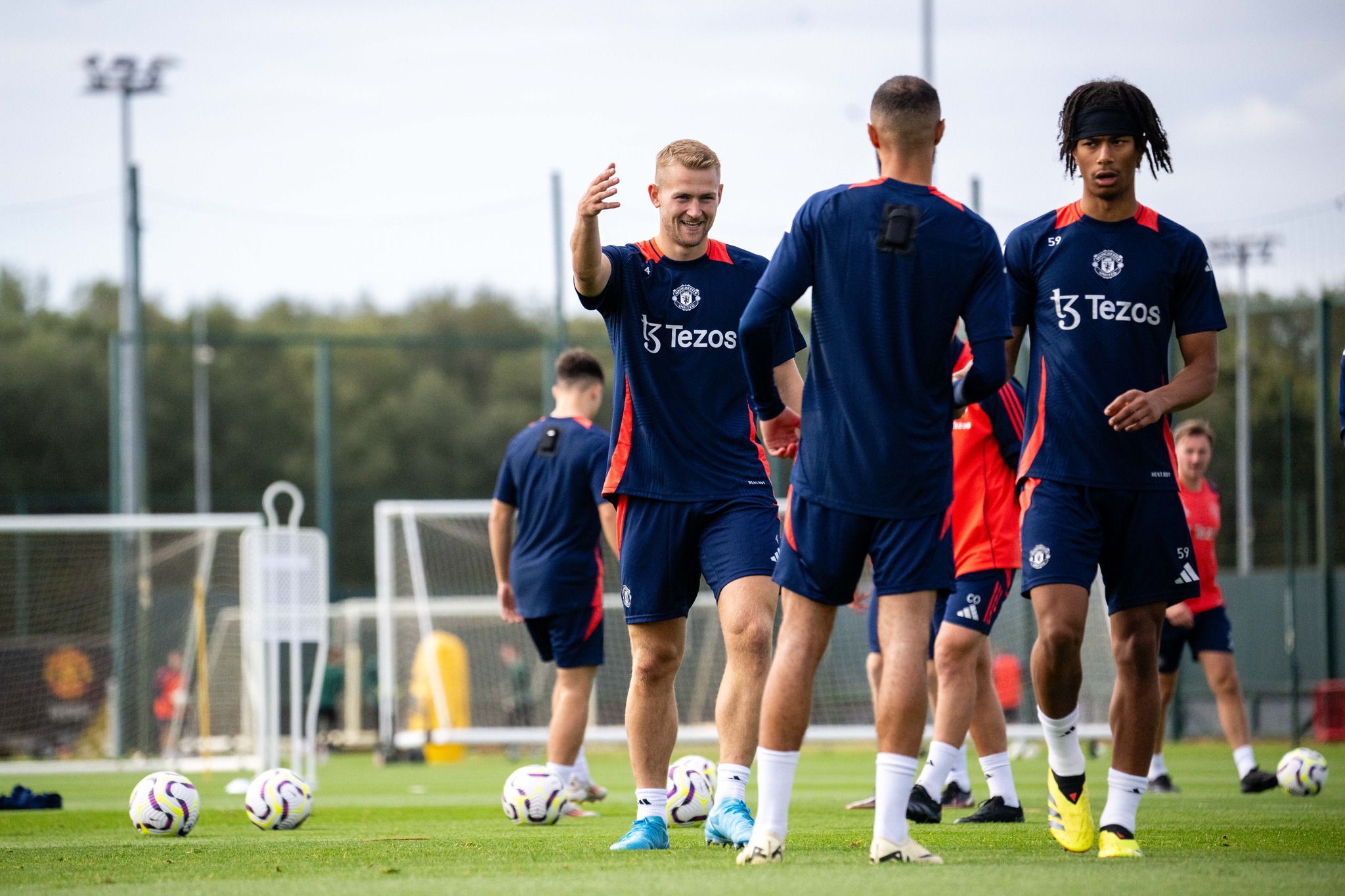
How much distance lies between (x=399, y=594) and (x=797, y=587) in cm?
1436


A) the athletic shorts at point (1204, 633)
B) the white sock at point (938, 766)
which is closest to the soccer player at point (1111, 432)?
the white sock at point (938, 766)

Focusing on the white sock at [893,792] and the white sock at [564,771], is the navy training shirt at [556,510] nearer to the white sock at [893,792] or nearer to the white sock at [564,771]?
the white sock at [564,771]

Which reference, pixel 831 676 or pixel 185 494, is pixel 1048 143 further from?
pixel 185 494

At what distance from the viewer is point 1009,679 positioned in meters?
15.9

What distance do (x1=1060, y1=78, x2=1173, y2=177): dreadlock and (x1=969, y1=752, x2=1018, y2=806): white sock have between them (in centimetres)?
289

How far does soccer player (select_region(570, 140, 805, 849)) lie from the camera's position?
5.13 meters

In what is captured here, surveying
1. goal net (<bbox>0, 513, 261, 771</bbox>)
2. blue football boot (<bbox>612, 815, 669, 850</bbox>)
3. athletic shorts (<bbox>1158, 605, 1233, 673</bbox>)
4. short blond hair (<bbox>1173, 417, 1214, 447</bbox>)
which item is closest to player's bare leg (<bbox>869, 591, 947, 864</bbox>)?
blue football boot (<bbox>612, 815, 669, 850</bbox>)

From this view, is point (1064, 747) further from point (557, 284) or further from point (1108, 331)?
point (557, 284)

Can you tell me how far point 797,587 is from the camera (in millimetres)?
4336

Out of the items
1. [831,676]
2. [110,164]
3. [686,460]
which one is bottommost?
[831,676]

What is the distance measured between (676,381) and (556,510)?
320 centimetres

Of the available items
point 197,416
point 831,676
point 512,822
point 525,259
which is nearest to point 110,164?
point 197,416

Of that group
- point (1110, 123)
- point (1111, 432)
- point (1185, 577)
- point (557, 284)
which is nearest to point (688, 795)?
point (1185, 577)

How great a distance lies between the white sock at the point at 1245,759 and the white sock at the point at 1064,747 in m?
4.61
